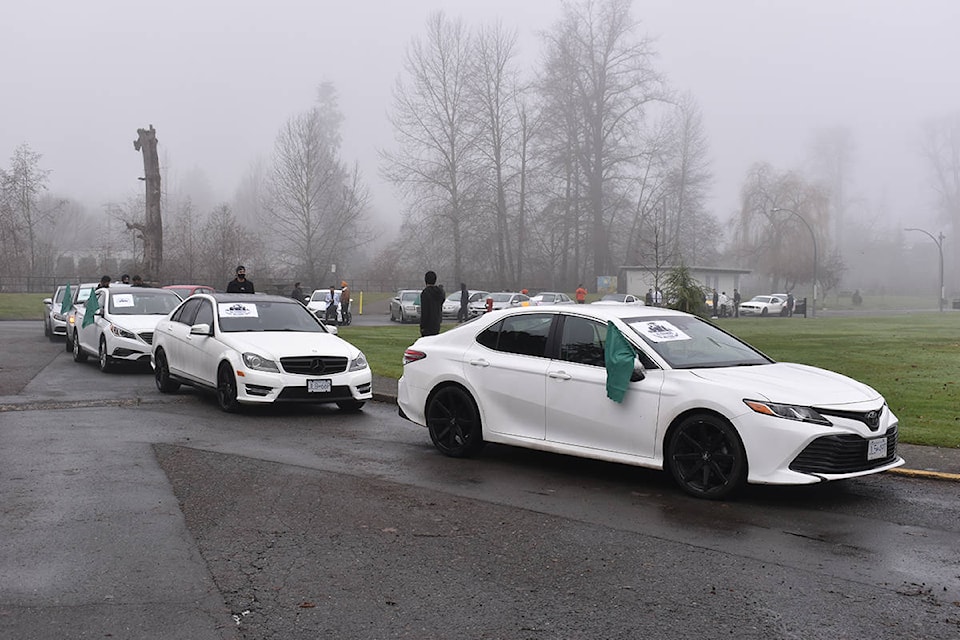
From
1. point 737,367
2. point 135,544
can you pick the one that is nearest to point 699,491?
point 737,367

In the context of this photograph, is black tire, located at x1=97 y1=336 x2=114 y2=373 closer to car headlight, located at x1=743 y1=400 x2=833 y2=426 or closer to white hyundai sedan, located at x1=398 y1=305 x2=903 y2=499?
white hyundai sedan, located at x1=398 y1=305 x2=903 y2=499

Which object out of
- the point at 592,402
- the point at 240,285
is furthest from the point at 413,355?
the point at 240,285

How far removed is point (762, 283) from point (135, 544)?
3693 inches

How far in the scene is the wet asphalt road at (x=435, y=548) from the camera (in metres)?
4.69

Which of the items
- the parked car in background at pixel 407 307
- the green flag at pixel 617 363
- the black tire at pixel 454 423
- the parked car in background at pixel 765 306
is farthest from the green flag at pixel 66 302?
the parked car in background at pixel 765 306

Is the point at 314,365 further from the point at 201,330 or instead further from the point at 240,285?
the point at 240,285

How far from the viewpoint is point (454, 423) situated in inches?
366

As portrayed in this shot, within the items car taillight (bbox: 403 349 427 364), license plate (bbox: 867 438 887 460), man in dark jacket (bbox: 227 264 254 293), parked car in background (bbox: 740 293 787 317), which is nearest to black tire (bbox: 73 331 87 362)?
man in dark jacket (bbox: 227 264 254 293)

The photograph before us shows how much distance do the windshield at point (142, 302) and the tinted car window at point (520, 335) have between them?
35.5 feet

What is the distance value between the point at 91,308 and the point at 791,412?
14.9m

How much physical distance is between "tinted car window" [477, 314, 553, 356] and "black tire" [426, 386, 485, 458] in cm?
57

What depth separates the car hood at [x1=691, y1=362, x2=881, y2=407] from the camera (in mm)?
7293

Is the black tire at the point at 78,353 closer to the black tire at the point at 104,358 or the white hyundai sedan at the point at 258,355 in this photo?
the black tire at the point at 104,358

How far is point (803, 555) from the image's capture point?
596cm
